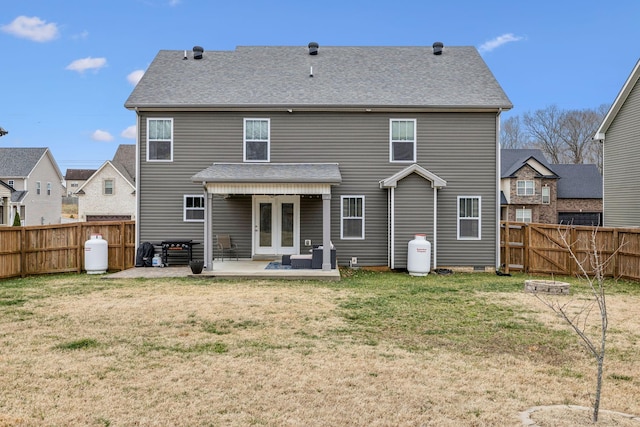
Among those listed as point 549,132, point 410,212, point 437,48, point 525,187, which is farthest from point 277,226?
point 549,132

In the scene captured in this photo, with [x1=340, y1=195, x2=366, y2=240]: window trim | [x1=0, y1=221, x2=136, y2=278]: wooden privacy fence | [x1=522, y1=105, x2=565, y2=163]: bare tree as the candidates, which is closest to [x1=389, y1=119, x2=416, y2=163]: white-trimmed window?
[x1=340, y1=195, x2=366, y2=240]: window trim

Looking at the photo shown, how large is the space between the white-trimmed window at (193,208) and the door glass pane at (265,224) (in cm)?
193

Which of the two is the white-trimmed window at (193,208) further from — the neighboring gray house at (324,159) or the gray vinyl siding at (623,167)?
the gray vinyl siding at (623,167)

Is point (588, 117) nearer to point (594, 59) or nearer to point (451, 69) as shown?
point (594, 59)

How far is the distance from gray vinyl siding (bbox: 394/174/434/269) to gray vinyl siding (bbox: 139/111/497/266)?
67 cm

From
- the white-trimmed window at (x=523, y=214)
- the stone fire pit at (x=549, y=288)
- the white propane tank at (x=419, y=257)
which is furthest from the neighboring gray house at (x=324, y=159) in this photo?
the white-trimmed window at (x=523, y=214)

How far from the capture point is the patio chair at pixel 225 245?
13547mm

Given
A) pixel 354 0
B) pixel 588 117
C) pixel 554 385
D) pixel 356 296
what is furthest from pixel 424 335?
pixel 588 117

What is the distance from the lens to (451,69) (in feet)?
50.6

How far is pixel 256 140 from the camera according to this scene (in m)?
13.8

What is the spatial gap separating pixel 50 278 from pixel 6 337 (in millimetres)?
6579

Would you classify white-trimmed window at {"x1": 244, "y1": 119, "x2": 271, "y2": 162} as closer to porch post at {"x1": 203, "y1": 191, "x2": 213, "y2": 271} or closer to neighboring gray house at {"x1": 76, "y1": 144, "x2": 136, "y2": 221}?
porch post at {"x1": 203, "y1": 191, "x2": 213, "y2": 271}

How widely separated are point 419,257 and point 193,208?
7295mm

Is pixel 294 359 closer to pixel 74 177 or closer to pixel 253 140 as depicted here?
pixel 253 140
